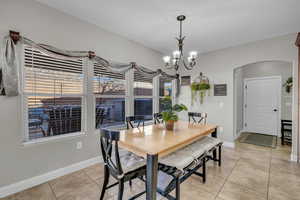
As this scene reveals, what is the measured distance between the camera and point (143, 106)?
156 inches

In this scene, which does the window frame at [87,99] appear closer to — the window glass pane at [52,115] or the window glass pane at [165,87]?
the window glass pane at [52,115]

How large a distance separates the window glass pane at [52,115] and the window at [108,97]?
40 cm

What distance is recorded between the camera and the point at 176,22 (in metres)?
2.68

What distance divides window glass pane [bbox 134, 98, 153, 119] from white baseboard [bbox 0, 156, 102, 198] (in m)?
1.52

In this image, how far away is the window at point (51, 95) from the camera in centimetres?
217

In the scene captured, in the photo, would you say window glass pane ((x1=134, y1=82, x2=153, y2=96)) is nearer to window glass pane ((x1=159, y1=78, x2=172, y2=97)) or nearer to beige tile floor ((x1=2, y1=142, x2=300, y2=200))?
window glass pane ((x1=159, y1=78, x2=172, y2=97))

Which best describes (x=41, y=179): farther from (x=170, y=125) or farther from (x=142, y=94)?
(x=142, y=94)

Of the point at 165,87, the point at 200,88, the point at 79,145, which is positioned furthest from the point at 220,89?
the point at 79,145

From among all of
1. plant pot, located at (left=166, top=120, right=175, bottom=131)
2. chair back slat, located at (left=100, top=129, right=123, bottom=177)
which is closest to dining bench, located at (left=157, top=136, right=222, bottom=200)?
plant pot, located at (left=166, top=120, right=175, bottom=131)

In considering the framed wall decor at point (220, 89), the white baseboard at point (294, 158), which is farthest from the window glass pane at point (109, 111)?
the white baseboard at point (294, 158)

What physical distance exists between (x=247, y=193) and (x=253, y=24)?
2917 millimetres

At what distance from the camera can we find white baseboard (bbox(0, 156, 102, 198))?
1.94m

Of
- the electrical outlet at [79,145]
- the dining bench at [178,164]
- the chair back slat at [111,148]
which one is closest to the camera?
the chair back slat at [111,148]

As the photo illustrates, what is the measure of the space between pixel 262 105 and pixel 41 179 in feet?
21.1
